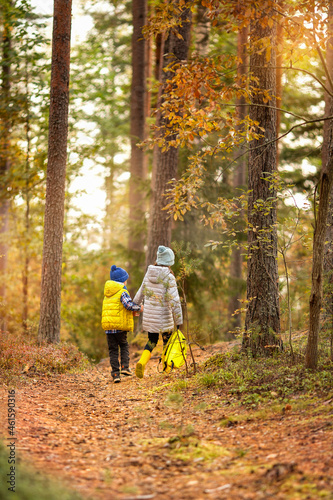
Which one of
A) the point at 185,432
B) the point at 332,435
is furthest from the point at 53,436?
the point at 332,435

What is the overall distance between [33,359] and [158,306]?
2.44 m

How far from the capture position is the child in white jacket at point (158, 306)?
7.42m

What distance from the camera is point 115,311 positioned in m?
7.71

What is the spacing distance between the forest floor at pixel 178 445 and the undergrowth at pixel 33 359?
0.70 meters

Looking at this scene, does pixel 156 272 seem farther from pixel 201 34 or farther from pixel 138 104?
pixel 201 34

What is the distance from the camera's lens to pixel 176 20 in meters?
6.66

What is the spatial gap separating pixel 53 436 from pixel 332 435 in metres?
2.73

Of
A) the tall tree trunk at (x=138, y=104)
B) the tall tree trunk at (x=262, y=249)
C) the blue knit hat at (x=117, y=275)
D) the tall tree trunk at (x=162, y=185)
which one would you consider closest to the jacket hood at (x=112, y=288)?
the blue knit hat at (x=117, y=275)

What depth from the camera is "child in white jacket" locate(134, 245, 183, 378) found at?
7.42 metres

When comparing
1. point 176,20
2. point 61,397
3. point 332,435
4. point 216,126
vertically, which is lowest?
point 61,397

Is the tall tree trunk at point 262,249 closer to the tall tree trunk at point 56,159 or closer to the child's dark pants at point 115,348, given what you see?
the child's dark pants at point 115,348

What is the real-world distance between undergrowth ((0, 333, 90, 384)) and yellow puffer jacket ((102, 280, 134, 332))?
1.30 metres

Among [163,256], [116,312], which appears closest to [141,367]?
[116,312]

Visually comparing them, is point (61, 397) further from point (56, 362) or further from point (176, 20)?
point (176, 20)
